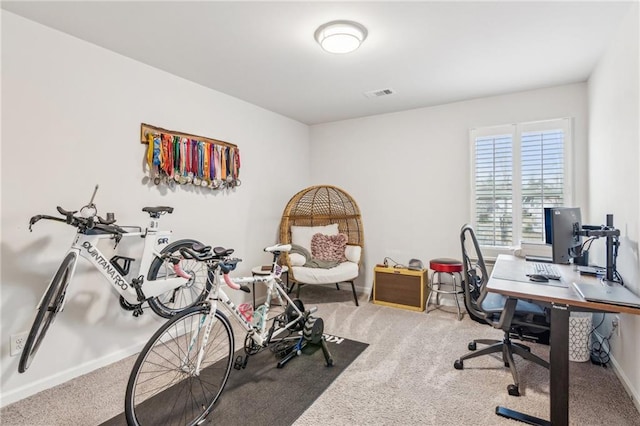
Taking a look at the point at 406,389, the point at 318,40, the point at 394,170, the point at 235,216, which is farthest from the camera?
the point at 394,170

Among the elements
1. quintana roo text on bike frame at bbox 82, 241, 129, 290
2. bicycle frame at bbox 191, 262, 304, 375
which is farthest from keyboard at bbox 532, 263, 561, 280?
quintana roo text on bike frame at bbox 82, 241, 129, 290

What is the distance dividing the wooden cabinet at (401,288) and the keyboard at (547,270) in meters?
1.30

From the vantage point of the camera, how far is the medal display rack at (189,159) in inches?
106

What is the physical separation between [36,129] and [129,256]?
3.50ft

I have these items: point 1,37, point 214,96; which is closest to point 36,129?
point 1,37

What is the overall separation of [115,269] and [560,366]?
2.74 m

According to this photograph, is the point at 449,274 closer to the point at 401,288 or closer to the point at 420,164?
the point at 401,288

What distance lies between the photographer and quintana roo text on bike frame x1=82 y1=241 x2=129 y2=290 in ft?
6.70

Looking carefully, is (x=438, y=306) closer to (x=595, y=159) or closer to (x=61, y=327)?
(x=595, y=159)

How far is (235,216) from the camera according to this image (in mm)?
3586

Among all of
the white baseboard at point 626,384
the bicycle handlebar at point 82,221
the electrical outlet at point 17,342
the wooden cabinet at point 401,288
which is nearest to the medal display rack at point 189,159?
the bicycle handlebar at point 82,221

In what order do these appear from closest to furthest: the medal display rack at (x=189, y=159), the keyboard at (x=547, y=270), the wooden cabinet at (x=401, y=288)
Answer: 1. the keyboard at (x=547, y=270)
2. the medal display rack at (x=189, y=159)
3. the wooden cabinet at (x=401, y=288)

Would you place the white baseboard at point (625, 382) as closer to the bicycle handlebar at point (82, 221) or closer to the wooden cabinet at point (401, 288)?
the wooden cabinet at point (401, 288)

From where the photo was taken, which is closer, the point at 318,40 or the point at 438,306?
the point at 318,40
